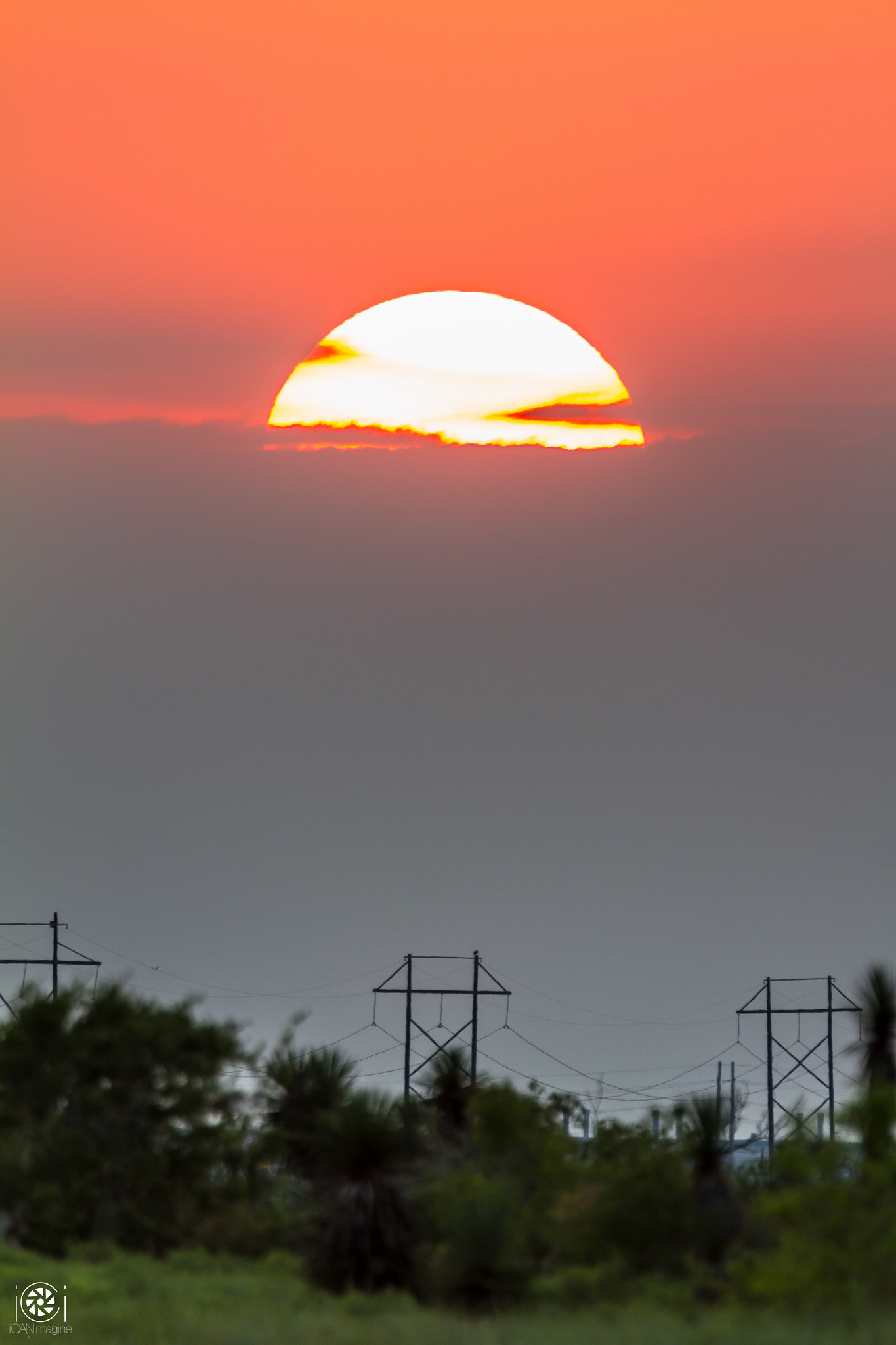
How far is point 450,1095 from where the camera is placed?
66.0 meters

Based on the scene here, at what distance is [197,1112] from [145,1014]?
4.12 m

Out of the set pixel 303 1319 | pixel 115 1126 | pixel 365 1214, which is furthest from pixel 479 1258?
pixel 115 1126

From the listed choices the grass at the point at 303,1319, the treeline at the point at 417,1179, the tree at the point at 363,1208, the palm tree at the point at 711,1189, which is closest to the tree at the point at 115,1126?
the treeline at the point at 417,1179

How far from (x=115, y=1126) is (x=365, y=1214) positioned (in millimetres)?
16706

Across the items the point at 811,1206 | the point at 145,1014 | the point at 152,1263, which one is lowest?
the point at 152,1263

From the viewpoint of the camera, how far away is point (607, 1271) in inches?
1940

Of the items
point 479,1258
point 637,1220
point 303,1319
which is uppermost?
point 637,1220

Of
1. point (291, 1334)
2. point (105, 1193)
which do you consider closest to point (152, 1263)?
point (105, 1193)

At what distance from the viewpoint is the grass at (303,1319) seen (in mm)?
37438

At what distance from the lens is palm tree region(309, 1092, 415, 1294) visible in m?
47.9

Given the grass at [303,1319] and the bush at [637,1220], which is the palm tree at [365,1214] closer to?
the grass at [303,1319]

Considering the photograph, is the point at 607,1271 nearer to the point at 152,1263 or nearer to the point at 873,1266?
the point at 873,1266

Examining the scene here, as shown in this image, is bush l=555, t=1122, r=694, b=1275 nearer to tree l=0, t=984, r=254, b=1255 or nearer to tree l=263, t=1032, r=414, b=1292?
tree l=263, t=1032, r=414, b=1292

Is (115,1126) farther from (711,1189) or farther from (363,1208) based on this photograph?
(711,1189)
